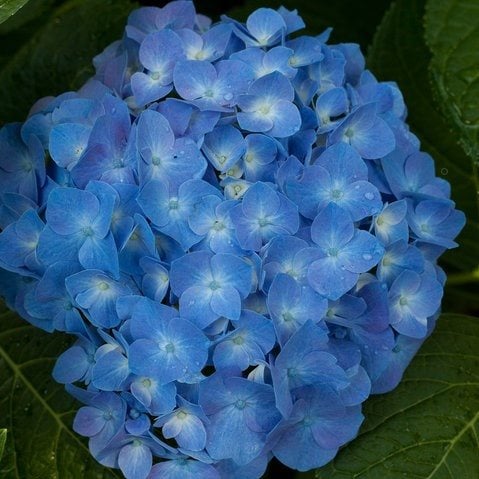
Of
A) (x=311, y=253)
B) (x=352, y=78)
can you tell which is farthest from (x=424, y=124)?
(x=311, y=253)

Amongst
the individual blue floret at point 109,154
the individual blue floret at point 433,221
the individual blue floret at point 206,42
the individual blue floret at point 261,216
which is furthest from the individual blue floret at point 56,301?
the individual blue floret at point 433,221

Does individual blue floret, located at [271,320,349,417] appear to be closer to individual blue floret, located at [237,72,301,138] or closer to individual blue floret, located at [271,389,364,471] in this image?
individual blue floret, located at [271,389,364,471]

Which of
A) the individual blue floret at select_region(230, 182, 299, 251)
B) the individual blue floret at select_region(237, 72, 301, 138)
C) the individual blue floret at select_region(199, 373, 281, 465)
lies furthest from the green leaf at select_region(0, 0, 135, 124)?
the individual blue floret at select_region(199, 373, 281, 465)

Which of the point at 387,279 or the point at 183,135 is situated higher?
the point at 183,135

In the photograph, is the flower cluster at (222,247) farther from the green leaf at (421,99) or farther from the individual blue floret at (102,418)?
the green leaf at (421,99)

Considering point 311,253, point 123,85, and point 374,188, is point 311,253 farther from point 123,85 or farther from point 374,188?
point 123,85

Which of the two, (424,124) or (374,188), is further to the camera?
(424,124)

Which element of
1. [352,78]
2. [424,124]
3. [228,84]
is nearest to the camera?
[228,84]

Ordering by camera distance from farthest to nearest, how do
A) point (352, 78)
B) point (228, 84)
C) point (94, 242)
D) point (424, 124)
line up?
point (424, 124) → point (352, 78) → point (228, 84) → point (94, 242)
